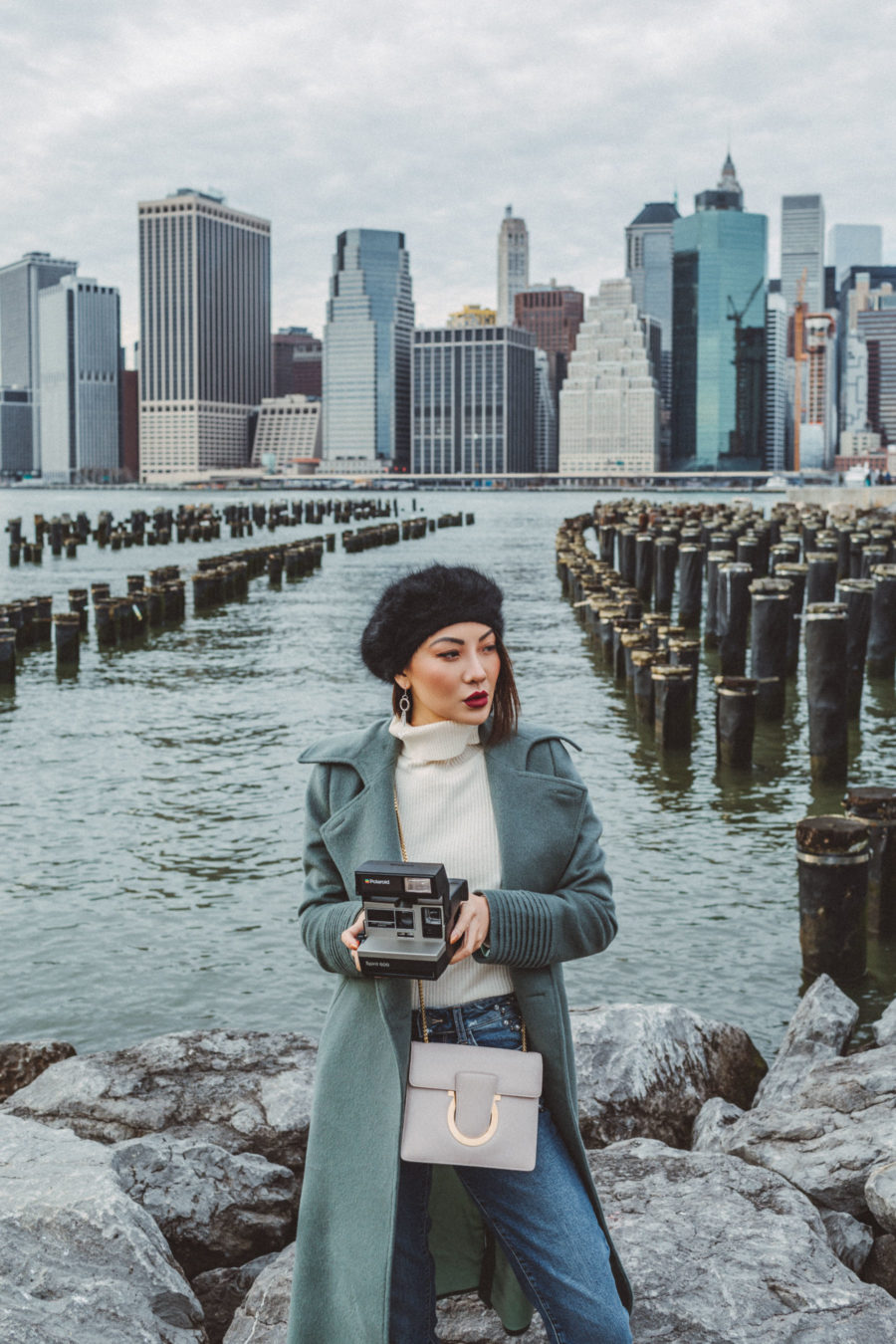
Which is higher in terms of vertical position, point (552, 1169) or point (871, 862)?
point (552, 1169)

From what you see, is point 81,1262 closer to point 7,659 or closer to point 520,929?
point 520,929

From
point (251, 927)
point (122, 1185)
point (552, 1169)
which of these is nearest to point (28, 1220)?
point (122, 1185)

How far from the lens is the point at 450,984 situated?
3.03 meters

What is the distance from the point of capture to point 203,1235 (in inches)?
180

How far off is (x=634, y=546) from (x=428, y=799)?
32.9 meters

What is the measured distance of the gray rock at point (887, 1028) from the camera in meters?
6.35

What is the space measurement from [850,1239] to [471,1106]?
2.08 metres

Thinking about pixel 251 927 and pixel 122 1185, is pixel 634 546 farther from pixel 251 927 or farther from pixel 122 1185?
pixel 122 1185

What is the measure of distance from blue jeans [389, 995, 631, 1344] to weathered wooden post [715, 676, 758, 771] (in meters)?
10.3

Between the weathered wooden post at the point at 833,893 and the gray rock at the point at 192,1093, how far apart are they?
3.29m

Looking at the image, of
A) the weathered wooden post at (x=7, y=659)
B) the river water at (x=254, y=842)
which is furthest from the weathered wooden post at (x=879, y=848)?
the weathered wooden post at (x=7, y=659)

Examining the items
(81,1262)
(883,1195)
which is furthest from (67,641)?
(883,1195)

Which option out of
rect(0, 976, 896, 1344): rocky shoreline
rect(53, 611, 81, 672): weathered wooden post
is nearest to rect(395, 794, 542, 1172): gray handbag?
rect(0, 976, 896, 1344): rocky shoreline

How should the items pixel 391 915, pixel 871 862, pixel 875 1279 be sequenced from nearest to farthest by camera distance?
1. pixel 391 915
2. pixel 875 1279
3. pixel 871 862
